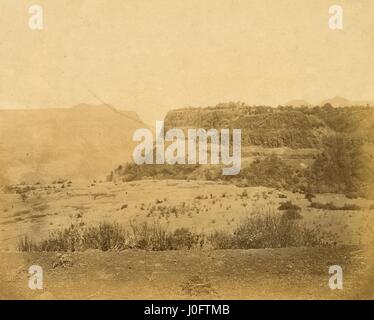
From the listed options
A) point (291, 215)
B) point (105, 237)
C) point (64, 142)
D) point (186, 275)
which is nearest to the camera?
point (186, 275)

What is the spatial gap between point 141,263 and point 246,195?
173cm

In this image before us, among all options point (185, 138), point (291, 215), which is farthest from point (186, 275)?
point (185, 138)

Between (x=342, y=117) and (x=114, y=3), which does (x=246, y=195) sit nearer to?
(x=342, y=117)

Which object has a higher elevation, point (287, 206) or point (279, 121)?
point (279, 121)

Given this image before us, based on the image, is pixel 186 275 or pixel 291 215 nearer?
pixel 186 275

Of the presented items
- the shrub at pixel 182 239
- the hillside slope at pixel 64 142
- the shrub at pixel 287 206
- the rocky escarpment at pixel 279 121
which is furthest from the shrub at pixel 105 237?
the shrub at pixel 287 206

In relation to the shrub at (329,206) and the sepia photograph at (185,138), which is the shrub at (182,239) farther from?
the shrub at (329,206)

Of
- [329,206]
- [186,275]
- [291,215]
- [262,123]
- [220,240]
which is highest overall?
[262,123]

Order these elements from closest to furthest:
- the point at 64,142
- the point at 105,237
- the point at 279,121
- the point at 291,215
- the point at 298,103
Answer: the point at 105,237 < the point at 291,215 < the point at 64,142 < the point at 298,103 < the point at 279,121

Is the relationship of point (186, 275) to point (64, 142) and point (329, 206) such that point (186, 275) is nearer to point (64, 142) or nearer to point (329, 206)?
point (329, 206)

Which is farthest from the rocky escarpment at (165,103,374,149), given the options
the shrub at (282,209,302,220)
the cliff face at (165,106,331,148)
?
the shrub at (282,209,302,220)

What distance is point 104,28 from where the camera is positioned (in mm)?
8391

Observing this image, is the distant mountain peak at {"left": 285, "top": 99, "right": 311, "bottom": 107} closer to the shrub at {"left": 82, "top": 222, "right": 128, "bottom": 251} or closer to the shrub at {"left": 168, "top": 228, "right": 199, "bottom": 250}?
the shrub at {"left": 168, "top": 228, "right": 199, "bottom": 250}
